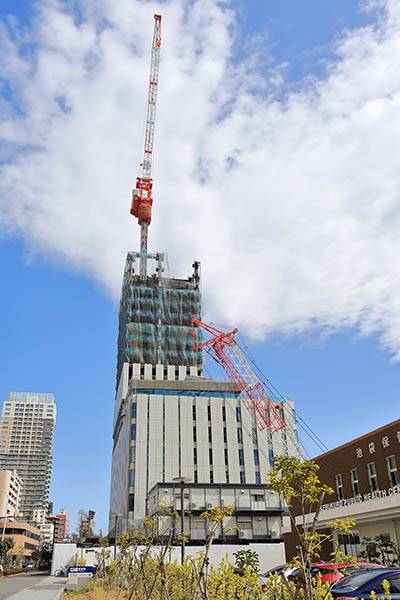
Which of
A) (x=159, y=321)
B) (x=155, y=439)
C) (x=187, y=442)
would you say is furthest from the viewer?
(x=159, y=321)

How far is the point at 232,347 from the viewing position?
112750 millimetres

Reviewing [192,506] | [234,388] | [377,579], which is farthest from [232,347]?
[377,579]

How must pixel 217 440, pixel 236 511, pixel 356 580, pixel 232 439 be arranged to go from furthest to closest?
pixel 232 439 < pixel 217 440 < pixel 236 511 < pixel 356 580

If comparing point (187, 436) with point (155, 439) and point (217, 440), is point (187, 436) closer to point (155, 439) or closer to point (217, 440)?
point (217, 440)

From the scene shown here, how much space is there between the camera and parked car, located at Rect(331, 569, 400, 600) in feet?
51.2

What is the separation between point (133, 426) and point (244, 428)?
23190mm

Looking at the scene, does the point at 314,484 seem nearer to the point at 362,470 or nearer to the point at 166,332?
the point at 362,470

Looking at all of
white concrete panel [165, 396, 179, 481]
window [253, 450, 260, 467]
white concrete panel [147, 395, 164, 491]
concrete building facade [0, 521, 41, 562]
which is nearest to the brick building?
white concrete panel [165, 396, 179, 481]

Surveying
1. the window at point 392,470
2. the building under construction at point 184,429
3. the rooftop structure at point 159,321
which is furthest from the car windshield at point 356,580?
the rooftop structure at point 159,321

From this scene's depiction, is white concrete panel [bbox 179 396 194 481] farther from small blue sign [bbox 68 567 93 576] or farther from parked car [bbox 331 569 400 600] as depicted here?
parked car [bbox 331 569 400 600]

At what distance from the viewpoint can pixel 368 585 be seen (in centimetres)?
1617

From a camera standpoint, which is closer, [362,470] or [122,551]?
[122,551]

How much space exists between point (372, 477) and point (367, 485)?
926 mm

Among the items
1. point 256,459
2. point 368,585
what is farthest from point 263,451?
point 368,585
